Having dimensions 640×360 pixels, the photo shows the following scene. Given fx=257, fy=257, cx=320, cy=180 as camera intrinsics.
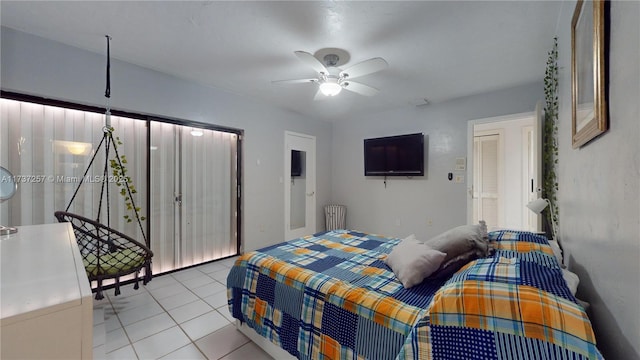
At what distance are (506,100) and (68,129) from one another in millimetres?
5178

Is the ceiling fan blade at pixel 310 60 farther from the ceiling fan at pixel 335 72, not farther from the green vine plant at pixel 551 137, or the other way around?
the green vine plant at pixel 551 137

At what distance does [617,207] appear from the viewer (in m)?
0.75

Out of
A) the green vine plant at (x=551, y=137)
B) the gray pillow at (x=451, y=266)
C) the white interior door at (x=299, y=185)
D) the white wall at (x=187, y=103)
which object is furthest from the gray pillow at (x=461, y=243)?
the white interior door at (x=299, y=185)

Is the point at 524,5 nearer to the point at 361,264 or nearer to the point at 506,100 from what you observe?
the point at 506,100

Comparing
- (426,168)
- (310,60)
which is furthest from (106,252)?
(426,168)

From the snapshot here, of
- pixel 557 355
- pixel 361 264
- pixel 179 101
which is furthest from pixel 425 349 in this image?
pixel 179 101

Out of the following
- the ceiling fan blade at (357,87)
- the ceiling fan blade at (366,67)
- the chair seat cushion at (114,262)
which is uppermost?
the ceiling fan blade at (366,67)

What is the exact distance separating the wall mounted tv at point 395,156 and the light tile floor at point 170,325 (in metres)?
3.12

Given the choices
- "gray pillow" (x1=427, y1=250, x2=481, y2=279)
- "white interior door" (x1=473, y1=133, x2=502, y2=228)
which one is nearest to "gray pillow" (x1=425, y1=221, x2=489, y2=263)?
"gray pillow" (x1=427, y1=250, x2=481, y2=279)

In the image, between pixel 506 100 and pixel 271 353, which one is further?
pixel 506 100

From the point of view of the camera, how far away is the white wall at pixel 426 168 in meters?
3.68

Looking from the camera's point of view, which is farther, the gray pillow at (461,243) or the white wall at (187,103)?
the white wall at (187,103)

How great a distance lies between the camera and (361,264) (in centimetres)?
186

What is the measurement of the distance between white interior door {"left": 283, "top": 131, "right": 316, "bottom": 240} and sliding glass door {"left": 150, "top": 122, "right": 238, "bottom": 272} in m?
0.97
